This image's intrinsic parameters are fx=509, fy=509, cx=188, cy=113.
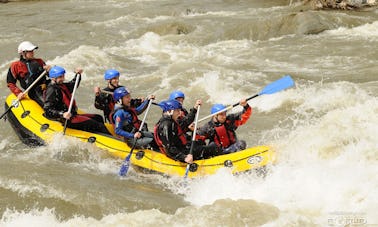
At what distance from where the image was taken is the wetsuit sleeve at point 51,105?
24.3ft

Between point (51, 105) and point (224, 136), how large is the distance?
2.66 m

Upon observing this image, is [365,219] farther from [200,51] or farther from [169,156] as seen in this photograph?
[200,51]

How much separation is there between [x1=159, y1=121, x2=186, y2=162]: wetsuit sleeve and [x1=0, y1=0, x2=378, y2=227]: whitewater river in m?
0.33

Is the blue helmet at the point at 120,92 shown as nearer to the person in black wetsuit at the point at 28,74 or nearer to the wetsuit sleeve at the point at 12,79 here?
the person in black wetsuit at the point at 28,74

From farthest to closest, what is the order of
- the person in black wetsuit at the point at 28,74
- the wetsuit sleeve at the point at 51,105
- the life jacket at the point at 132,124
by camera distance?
1. the person in black wetsuit at the point at 28,74
2. the wetsuit sleeve at the point at 51,105
3. the life jacket at the point at 132,124

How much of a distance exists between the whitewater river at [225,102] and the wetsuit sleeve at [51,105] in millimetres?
370

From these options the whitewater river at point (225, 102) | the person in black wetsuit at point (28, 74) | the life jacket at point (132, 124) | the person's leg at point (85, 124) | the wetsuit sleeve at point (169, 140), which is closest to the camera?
the whitewater river at point (225, 102)

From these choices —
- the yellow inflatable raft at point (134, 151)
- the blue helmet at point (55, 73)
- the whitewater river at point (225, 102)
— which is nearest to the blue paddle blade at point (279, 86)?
the whitewater river at point (225, 102)

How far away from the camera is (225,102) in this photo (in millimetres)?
10062

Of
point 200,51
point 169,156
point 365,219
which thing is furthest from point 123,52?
point 365,219

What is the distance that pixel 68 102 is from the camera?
303 inches

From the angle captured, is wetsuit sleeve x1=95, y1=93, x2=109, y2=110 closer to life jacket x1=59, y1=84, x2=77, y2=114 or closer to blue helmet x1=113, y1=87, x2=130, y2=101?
life jacket x1=59, y1=84, x2=77, y2=114

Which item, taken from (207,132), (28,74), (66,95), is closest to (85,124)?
(66,95)

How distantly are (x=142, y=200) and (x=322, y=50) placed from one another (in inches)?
367
